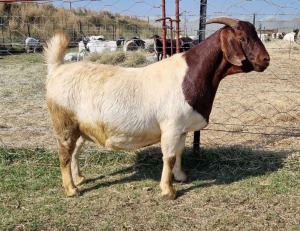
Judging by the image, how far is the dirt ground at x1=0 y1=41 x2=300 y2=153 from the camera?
5.21 meters

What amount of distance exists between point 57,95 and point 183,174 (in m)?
1.57

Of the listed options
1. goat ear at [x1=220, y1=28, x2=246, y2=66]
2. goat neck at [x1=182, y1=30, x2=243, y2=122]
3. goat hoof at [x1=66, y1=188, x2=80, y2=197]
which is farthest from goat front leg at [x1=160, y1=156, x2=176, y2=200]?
goat ear at [x1=220, y1=28, x2=246, y2=66]

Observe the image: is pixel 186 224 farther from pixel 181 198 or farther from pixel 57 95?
pixel 57 95

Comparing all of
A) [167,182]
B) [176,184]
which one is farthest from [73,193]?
[176,184]

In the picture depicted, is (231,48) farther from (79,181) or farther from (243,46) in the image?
(79,181)

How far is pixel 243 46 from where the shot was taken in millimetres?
3418

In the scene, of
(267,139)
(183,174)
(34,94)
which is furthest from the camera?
(34,94)

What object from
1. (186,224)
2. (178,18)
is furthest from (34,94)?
(186,224)

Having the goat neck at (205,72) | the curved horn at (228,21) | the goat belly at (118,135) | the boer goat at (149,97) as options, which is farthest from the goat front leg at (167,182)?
the curved horn at (228,21)

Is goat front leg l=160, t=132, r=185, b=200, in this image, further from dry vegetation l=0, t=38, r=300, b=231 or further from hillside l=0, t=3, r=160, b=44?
hillside l=0, t=3, r=160, b=44

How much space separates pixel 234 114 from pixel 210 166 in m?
2.25

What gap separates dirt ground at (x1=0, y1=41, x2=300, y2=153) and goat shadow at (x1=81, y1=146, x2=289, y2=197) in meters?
0.39

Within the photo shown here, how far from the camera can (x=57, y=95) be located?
11.8ft

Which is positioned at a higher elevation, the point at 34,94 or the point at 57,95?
the point at 57,95
